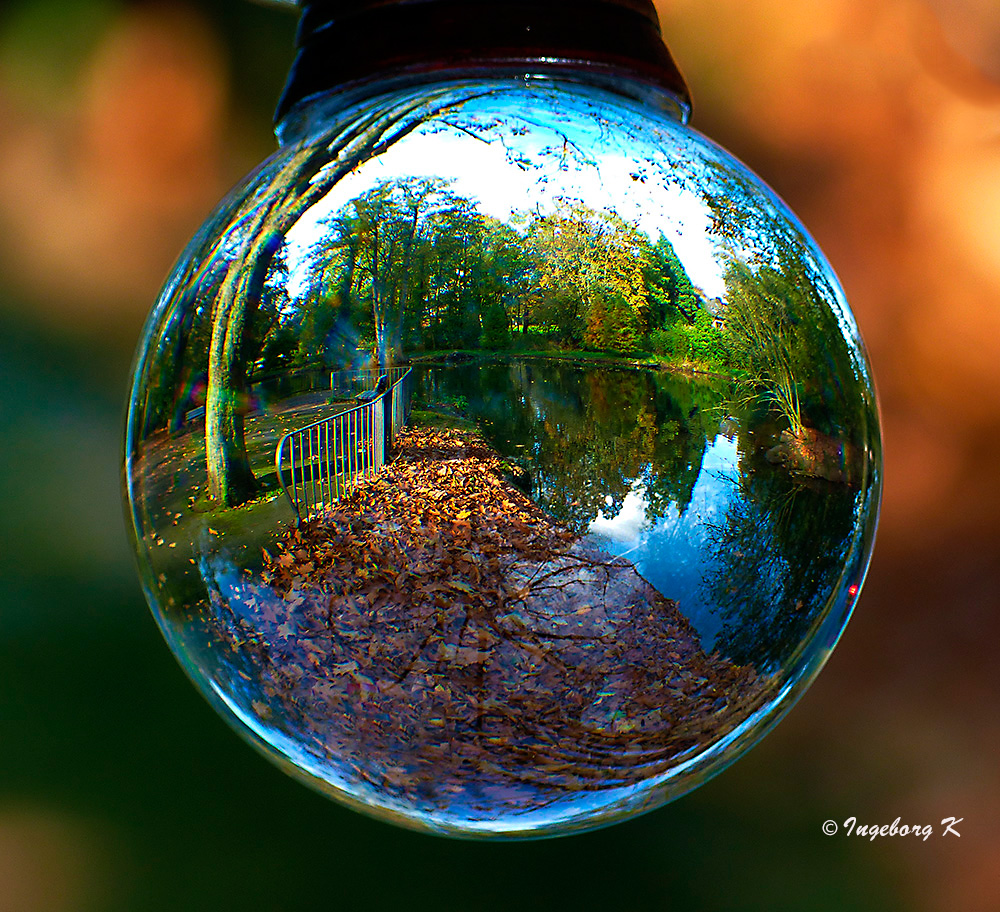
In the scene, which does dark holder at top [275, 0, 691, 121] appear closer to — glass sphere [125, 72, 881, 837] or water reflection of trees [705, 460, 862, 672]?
glass sphere [125, 72, 881, 837]

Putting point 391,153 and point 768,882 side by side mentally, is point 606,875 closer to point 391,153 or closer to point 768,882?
point 768,882

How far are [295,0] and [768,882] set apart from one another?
1.68 meters

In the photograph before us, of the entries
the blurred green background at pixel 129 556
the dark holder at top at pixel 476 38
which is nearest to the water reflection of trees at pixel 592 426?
the dark holder at top at pixel 476 38

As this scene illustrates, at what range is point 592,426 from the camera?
1.29 ft

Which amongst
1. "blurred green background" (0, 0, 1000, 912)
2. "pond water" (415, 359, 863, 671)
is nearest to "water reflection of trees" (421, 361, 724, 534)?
"pond water" (415, 359, 863, 671)

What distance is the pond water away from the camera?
1.27 feet

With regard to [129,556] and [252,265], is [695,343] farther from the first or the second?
[129,556]

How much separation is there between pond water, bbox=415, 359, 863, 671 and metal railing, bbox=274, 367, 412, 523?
0.02 metres

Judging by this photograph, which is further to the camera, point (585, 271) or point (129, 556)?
point (129, 556)

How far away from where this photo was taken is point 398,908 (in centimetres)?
172

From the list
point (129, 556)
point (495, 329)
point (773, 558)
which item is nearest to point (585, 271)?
point (495, 329)

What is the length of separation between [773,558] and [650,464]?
76 mm

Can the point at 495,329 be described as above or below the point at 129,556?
above

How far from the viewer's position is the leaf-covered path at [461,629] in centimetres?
41
